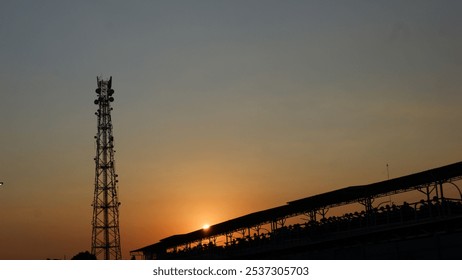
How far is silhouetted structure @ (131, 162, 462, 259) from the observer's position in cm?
3281

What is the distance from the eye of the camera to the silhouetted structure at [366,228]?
3281cm

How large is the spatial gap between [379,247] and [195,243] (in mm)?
41383

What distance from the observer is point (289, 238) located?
48.1 metres

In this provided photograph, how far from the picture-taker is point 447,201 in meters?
34.6

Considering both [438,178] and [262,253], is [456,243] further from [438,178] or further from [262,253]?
[262,253]

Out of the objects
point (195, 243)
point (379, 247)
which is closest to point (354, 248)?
point (379, 247)

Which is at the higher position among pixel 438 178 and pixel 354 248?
pixel 438 178

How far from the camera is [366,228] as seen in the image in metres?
39.6

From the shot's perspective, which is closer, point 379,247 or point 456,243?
point 456,243
